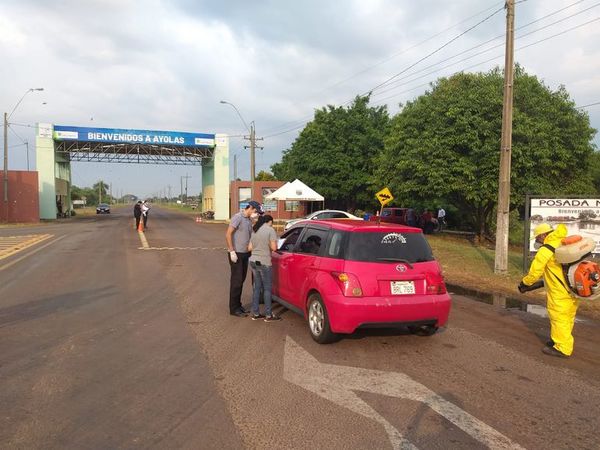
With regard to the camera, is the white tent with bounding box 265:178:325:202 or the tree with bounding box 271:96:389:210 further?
the tree with bounding box 271:96:389:210

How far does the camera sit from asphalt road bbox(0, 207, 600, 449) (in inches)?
147

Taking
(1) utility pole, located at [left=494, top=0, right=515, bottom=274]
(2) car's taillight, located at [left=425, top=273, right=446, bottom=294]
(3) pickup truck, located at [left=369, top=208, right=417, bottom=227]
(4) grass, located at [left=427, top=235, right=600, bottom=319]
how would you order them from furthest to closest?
(3) pickup truck, located at [left=369, top=208, right=417, bottom=227] → (1) utility pole, located at [left=494, top=0, right=515, bottom=274] → (4) grass, located at [left=427, top=235, right=600, bottom=319] → (2) car's taillight, located at [left=425, top=273, right=446, bottom=294]

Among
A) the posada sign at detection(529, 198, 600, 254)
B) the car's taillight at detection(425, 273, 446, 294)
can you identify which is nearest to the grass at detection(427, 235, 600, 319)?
the posada sign at detection(529, 198, 600, 254)

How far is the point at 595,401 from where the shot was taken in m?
4.46

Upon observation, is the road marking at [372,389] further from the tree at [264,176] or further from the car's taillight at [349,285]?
the tree at [264,176]

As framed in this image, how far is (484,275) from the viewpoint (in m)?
12.5

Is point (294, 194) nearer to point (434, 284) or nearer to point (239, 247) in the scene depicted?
point (239, 247)

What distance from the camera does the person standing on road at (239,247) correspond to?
7488mm

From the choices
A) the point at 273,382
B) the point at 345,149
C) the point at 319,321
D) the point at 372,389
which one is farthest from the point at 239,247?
the point at 345,149

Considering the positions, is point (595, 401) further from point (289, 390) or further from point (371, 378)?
point (289, 390)

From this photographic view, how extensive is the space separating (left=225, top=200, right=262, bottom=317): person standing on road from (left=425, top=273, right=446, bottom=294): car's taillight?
2.74 metres

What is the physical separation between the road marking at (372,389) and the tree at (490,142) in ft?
52.1

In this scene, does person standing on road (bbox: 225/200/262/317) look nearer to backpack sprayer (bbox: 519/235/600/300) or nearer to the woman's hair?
the woman's hair

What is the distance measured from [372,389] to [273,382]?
0.94m
